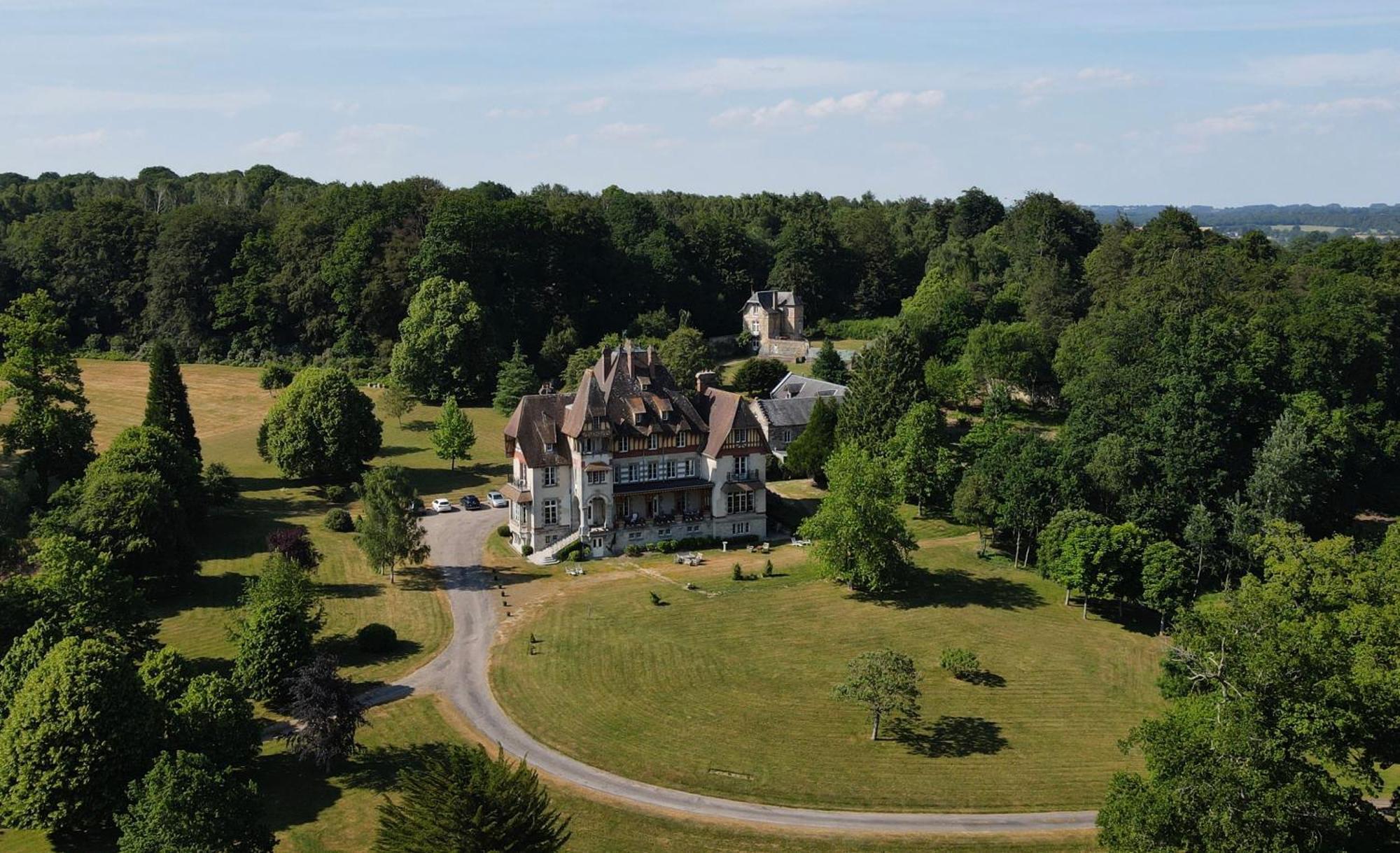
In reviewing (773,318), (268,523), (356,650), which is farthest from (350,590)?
(773,318)

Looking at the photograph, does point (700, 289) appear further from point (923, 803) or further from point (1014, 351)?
point (923, 803)

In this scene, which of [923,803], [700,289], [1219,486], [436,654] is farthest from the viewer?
[700,289]

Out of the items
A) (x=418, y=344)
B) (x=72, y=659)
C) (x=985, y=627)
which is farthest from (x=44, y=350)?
(x=985, y=627)

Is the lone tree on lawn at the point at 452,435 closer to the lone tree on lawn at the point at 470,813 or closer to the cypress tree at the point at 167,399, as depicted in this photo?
the cypress tree at the point at 167,399

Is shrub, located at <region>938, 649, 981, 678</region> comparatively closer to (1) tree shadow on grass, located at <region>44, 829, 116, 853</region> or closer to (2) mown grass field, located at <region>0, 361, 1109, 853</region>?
(2) mown grass field, located at <region>0, 361, 1109, 853</region>

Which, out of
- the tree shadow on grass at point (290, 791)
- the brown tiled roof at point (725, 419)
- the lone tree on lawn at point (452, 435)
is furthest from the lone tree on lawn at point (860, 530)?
the lone tree on lawn at point (452, 435)

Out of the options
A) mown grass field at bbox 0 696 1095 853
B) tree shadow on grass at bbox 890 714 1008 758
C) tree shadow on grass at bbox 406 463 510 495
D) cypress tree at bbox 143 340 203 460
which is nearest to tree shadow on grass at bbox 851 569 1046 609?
tree shadow on grass at bbox 890 714 1008 758
